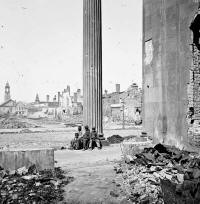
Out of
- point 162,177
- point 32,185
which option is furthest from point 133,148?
point 32,185

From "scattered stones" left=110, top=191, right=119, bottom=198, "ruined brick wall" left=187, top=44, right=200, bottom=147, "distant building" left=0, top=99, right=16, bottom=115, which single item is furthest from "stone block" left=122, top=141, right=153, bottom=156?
"distant building" left=0, top=99, right=16, bottom=115

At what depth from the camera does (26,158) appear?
23.8ft

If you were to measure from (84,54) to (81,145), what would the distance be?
4.65 meters

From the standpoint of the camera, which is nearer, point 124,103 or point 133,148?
point 133,148

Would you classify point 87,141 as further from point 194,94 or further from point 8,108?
point 8,108

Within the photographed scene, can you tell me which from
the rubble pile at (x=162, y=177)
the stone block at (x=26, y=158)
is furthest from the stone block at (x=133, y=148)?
the stone block at (x=26, y=158)

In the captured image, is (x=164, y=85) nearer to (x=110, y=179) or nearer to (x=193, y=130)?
(x=193, y=130)

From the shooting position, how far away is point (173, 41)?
11195mm

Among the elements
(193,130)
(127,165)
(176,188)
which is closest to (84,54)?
(193,130)

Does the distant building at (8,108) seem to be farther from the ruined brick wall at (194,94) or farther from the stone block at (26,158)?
the stone block at (26,158)

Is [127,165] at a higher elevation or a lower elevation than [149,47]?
lower

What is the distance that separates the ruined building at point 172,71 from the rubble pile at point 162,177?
2257mm

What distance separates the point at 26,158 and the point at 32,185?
138 cm

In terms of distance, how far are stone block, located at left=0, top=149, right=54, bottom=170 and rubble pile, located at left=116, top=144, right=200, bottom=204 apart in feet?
6.26
